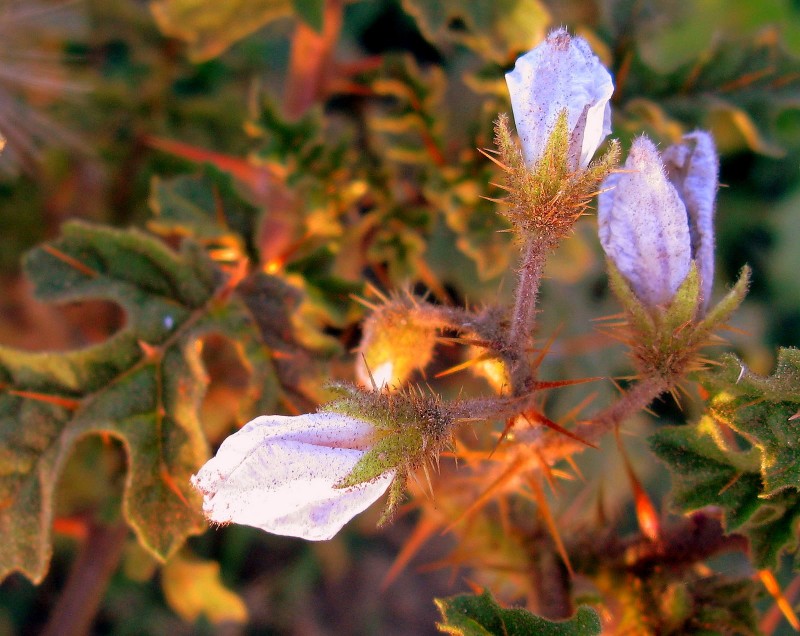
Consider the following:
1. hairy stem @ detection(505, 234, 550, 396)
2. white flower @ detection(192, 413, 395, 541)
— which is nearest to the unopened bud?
hairy stem @ detection(505, 234, 550, 396)

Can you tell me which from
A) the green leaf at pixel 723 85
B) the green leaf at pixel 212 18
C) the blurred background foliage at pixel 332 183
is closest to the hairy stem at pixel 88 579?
the blurred background foliage at pixel 332 183

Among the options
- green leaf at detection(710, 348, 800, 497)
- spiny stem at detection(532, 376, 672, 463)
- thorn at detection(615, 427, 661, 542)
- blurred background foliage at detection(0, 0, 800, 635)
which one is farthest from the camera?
blurred background foliage at detection(0, 0, 800, 635)

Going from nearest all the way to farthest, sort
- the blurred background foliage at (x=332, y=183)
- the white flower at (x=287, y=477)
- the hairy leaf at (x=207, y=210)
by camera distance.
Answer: the white flower at (x=287, y=477) → the hairy leaf at (x=207, y=210) → the blurred background foliage at (x=332, y=183)

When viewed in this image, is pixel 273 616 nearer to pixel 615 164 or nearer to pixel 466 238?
pixel 466 238

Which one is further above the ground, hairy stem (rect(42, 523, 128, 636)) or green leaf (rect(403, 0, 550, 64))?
green leaf (rect(403, 0, 550, 64))

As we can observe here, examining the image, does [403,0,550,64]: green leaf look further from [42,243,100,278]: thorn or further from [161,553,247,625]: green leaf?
[161,553,247,625]: green leaf

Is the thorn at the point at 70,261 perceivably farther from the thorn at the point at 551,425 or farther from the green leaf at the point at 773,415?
the green leaf at the point at 773,415
